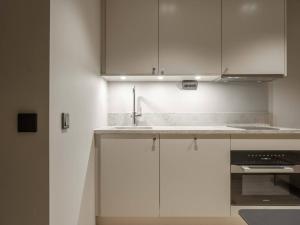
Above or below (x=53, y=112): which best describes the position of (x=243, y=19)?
above

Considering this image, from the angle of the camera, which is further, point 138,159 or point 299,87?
point 299,87

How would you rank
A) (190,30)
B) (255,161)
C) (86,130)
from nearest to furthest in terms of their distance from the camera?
(86,130) → (255,161) → (190,30)

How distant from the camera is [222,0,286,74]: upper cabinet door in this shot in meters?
2.37

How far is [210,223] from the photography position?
2150mm

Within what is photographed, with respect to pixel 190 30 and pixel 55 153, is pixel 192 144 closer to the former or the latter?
pixel 190 30

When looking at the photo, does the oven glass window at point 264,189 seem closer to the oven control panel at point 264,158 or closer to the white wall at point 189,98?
the oven control panel at point 264,158

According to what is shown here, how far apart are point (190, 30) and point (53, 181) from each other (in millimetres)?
1819

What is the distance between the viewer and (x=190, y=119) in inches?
108

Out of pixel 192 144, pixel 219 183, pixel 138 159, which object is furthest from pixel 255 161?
pixel 138 159
